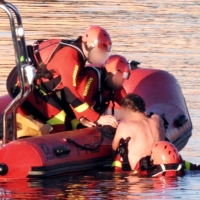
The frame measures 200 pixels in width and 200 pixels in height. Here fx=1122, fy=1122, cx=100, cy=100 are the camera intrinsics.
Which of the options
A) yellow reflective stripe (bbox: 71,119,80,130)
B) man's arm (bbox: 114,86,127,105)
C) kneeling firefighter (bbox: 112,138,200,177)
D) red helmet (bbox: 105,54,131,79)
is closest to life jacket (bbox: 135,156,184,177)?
kneeling firefighter (bbox: 112,138,200,177)

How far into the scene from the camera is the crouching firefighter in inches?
412

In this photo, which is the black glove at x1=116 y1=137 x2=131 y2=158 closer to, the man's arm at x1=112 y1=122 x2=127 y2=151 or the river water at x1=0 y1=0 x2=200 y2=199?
the man's arm at x1=112 y1=122 x2=127 y2=151

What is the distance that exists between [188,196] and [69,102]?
6.33 feet

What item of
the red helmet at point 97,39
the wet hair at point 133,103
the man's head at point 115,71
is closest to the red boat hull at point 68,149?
the wet hair at point 133,103

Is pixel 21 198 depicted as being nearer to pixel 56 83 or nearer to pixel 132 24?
pixel 56 83

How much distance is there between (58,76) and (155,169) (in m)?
1.36

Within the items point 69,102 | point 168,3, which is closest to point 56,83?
point 69,102

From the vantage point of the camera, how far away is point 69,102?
1051cm

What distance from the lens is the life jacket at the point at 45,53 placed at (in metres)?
10.6

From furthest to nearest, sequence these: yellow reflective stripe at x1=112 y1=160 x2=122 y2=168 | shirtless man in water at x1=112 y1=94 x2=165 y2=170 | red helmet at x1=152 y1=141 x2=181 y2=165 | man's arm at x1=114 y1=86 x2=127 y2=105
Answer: man's arm at x1=114 y1=86 x2=127 y2=105 < yellow reflective stripe at x1=112 y1=160 x2=122 y2=168 < shirtless man in water at x1=112 y1=94 x2=165 y2=170 < red helmet at x1=152 y1=141 x2=181 y2=165

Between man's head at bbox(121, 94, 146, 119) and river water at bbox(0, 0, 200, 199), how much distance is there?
1.95ft

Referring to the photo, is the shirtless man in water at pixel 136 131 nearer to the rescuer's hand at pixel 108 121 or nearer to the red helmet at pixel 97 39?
the rescuer's hand at pixel 108 121

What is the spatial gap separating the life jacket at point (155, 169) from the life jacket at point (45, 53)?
124 cm

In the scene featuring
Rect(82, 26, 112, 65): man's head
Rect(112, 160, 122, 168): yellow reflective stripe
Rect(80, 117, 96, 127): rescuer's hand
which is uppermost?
Rect(82, 26, 112, 65): man's head
